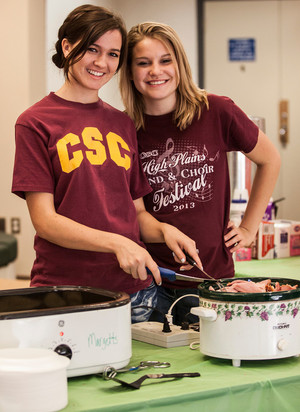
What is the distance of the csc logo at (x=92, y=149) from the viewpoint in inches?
56.9

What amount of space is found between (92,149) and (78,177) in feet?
0.26

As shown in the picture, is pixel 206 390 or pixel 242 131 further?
pixel 242 131

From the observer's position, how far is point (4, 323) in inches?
43.0

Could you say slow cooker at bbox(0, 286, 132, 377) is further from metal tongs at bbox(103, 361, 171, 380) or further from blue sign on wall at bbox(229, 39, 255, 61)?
blue sign on wall at bbox(229, 39, 255, 61)

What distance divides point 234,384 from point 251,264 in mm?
1642

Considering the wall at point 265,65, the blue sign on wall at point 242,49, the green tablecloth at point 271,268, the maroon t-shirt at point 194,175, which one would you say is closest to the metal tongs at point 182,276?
the maroon t-shirt at point 194,175

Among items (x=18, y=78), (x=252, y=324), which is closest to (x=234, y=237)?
(x=252, y=324)

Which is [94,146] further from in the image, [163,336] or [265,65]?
[265,65]

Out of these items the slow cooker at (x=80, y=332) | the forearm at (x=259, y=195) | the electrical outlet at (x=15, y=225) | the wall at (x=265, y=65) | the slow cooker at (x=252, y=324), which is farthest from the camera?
the wall at (x=265, y=65)

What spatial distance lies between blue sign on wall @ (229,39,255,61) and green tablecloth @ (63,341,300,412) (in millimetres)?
4253

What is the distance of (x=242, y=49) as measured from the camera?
206 inches

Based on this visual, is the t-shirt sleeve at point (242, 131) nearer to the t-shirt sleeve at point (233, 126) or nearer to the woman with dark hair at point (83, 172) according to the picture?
the t-shirt sleeve at point (233, 126)

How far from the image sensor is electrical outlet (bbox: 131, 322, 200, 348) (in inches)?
54.8

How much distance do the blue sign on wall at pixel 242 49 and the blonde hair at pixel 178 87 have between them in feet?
11.6
